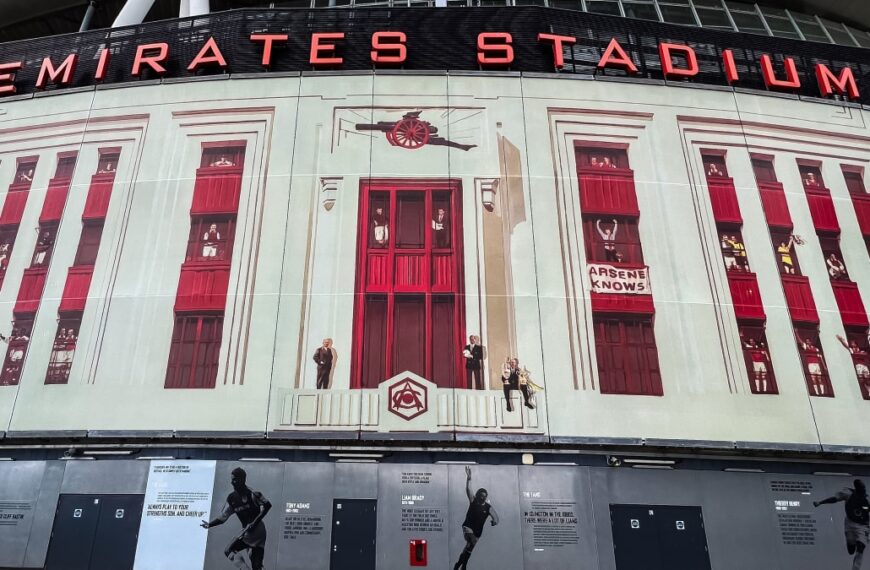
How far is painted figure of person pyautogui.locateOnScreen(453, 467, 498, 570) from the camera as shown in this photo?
14281 mm

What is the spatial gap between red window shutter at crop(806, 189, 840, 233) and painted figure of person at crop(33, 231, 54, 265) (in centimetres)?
2278

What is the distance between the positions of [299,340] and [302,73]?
902cm

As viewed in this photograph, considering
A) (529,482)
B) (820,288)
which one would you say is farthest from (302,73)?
(820,288)

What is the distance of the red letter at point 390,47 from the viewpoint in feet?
66.7

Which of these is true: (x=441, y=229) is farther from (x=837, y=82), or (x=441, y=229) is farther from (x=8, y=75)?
(x=8, y=75)

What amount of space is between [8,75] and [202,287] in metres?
11.8

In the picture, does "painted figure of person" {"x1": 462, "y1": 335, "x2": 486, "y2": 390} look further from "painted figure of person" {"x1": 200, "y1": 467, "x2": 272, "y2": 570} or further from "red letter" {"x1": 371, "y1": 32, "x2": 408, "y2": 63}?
"red letter" {"x1": 371, "y1": 32, "x2": 408, "y2": 63}

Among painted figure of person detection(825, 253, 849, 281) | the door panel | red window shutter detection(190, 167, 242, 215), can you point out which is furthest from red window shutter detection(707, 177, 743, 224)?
red window shutter detection(190, 167, 242, 215)

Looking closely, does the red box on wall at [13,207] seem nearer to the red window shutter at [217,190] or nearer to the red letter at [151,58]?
the red letter at [151,58]

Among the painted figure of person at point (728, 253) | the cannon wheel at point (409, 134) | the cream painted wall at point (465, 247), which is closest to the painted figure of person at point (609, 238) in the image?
the cream painted wall at point (465, 247)

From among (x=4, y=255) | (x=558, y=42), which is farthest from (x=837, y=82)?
(x=4, y=255)

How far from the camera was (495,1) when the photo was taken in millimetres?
26031

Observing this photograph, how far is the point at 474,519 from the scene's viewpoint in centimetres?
1457

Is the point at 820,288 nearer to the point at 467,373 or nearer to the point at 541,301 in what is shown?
the point at 541,301
